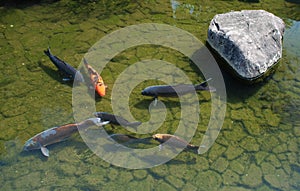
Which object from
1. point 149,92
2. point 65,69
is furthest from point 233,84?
point 65,69

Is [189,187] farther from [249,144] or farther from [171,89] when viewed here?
[171,89]

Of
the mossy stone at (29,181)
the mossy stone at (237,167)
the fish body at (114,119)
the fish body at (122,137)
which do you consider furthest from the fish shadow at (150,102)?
the mossy stone at (29,181)

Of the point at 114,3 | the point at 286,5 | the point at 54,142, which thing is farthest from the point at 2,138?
the point at 286,5

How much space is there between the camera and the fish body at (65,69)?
6141 mm

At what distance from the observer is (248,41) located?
6.27m

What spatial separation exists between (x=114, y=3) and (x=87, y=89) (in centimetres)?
327

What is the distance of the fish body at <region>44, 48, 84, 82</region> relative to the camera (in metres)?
6.14

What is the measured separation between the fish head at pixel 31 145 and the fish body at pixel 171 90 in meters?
1.95

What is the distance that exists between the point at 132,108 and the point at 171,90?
76 cm

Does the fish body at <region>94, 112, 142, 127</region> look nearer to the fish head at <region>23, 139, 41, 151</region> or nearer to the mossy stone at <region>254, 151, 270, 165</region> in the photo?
the fish head at <region>23, 139, 41, 151</region>

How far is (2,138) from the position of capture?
5363 millimetres

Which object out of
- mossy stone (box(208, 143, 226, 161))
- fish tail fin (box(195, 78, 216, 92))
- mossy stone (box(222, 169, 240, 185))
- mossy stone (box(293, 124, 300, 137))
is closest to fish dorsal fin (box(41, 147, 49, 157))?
mossy stone (box(208, 143, 226, 161))

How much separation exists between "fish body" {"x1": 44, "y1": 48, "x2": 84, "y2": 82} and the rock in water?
2796 mm

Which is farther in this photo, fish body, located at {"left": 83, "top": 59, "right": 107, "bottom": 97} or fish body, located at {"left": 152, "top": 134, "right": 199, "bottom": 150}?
fish body, located at {"left": 83, "top": 59, "right": 107, "bottom": 97}
